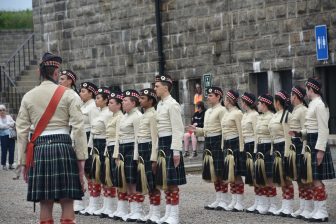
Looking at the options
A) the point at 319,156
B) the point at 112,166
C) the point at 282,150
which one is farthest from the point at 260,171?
the point at 112,166

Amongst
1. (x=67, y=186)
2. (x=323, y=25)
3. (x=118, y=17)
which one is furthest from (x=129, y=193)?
(x=118, y=17)

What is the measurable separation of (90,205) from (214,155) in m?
2.07

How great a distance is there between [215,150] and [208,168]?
299 mm

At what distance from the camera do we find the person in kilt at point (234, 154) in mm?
17547

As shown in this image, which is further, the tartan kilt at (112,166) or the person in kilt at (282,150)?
the tartan kilt at (112,166)

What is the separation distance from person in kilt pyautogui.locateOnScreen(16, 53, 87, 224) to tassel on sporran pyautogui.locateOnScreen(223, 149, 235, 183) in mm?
5362

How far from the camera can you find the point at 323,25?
2533 cm

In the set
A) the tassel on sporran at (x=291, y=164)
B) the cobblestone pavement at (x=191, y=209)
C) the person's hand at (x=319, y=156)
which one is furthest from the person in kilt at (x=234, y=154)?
the person's hand at (x=319, y=156)

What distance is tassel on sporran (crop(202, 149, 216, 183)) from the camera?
17812 millimetres

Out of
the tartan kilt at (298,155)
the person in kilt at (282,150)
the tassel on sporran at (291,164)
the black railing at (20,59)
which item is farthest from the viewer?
the black railing at (20,59)

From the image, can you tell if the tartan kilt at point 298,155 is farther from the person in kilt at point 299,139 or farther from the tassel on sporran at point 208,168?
the tassel on sporran at point 208,168

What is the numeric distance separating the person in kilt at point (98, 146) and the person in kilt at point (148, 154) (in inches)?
51.4

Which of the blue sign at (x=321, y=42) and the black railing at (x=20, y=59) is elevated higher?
the black railing at (x=20, y=59)

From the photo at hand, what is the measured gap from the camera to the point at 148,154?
1627 centimetres
